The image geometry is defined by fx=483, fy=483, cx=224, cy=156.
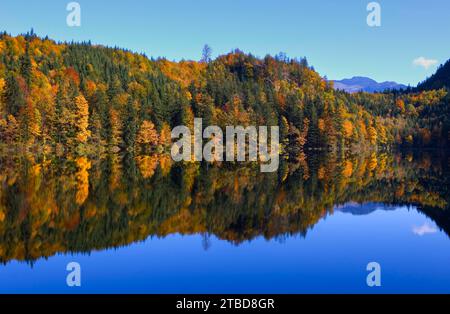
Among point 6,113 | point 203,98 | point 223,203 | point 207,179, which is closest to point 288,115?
point 203,98

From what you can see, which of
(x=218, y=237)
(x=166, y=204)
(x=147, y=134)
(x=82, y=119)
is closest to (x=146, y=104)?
(x=147, y=134)

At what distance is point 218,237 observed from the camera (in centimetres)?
1962

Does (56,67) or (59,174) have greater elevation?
(56,67)

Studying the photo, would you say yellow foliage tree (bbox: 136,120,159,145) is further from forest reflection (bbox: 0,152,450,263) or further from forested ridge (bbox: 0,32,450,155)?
forest reflection (bbox: 0,152,450,263)

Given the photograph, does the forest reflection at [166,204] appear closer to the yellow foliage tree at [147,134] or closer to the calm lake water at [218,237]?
the calm lake water at [218,237]

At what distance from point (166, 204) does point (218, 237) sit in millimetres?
7942

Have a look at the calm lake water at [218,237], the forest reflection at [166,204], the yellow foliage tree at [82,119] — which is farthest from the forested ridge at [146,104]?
the calm lake water at [218,237]

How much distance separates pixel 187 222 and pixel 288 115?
93.3 m

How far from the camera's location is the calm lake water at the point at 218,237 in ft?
46.5

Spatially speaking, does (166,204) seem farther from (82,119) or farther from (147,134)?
(147,134)

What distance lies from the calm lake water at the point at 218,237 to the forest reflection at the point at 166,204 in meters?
0.08
